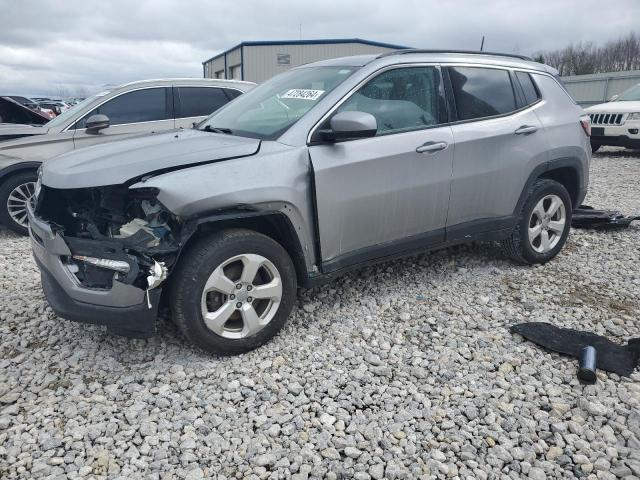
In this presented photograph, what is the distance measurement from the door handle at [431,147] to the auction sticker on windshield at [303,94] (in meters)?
0.82

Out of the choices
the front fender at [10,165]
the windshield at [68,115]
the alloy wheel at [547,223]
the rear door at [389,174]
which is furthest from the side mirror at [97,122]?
the alloy wheel at [547,223]

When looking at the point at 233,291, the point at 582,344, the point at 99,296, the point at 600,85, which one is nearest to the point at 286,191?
the point at 233,291

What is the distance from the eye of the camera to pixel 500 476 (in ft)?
7.57

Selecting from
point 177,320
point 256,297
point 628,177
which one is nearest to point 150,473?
point 177,320

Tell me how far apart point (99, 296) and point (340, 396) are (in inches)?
57.9

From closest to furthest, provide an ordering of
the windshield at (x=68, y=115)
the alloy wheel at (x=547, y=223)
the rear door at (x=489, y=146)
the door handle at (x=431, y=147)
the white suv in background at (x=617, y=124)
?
the door handle at (x=431, y=147) → the rear door at (x=489, y=146) → the alloy wheel at (x=547, y=223) → the windshield at (x=68, y=115) → the white suv in background at (x=617, y=124)

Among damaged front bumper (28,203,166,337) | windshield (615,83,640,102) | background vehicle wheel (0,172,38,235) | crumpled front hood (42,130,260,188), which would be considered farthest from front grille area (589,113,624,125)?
damaged front bumper (28,203,166,337)

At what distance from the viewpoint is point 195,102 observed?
6.74 metres

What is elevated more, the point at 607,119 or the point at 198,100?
the point at 198,100

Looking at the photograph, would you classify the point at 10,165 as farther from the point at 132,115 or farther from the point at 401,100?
the point at 401,100

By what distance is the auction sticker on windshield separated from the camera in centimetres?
355

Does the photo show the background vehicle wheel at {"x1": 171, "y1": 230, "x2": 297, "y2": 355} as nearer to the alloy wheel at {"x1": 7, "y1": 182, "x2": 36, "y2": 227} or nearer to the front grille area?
the alloy wheel at {"x1": 7, "y1": 182, "x2": 36, "y2": 227}

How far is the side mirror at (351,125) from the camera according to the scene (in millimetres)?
3148

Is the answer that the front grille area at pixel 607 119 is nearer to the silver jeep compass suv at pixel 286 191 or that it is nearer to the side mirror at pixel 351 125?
the silver jeep compass suv at pixel 286 191
